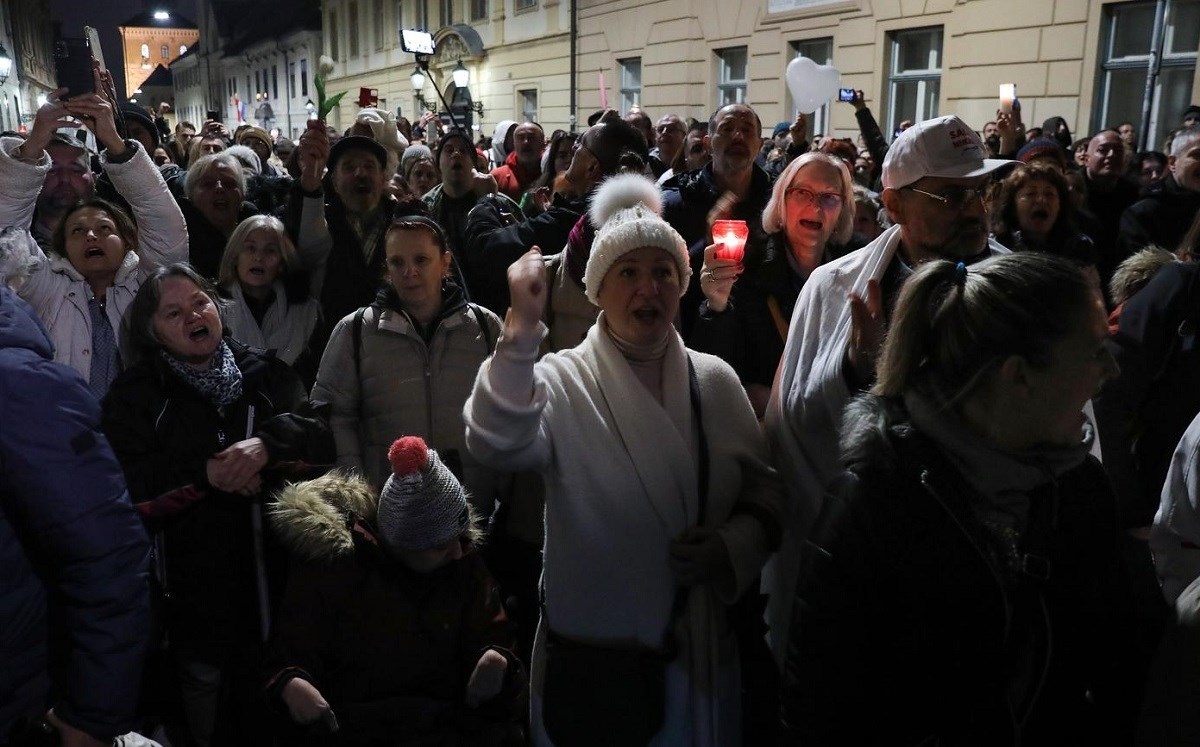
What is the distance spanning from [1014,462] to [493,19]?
85.6ft

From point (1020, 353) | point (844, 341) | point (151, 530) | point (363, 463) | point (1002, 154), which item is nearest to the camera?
Answer: point (1020, 353)

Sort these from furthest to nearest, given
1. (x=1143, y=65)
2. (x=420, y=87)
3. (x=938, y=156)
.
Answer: (x=420, y=87)
(x=1143, y=65)
(x=938, y=156)

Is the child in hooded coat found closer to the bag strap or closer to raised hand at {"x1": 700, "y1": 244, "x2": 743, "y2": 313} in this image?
the bag strap

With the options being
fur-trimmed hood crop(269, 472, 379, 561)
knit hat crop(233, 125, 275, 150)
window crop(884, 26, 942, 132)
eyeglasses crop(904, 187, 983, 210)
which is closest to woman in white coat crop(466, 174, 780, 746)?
fur-trimmed hood crop(269, 472, 379, 561)

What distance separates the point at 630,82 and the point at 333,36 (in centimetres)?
2549

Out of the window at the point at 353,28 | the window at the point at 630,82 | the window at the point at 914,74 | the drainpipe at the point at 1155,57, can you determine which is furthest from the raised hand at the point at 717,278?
the window at the point at 353,28

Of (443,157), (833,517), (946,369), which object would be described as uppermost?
(443,157)

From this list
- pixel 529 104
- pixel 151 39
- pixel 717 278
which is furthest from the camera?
pixel 151 39

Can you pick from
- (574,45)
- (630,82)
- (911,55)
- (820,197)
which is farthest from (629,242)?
(574,45)

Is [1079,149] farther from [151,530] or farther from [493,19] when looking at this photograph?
[493,19]

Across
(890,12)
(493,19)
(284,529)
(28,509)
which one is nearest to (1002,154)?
(284,529)

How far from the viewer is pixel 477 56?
84.8ft

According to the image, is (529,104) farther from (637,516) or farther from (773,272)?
(637,516)

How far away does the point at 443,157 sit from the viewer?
17.4ft
